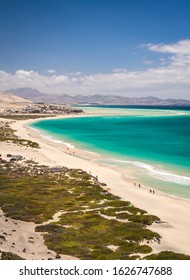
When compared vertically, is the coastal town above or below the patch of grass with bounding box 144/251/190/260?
below

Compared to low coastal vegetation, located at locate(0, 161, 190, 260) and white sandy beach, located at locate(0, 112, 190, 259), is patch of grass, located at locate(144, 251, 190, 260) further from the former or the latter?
white sandy beach, located at locate(0, 112, 190, 259)

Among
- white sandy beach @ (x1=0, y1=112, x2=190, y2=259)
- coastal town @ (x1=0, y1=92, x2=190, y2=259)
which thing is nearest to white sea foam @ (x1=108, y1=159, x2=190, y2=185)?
white sandy beach @ (x1=0, y1=112, x2=190, y2=259)

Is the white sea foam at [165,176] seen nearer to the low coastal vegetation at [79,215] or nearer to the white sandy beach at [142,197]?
the white sandy beach at [142,197]

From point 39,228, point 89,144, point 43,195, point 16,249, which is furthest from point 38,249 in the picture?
point 89,144

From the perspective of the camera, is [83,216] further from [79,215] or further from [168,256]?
[168,256]

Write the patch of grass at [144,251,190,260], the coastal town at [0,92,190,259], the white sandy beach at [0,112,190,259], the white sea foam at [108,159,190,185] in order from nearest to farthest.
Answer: the patch of grass at [144,251,190,260] < the coastal town at [0,92,190,259] < the white sandy beach at [0,112,190,259] < the white sea foam at [108,159,190,185]
